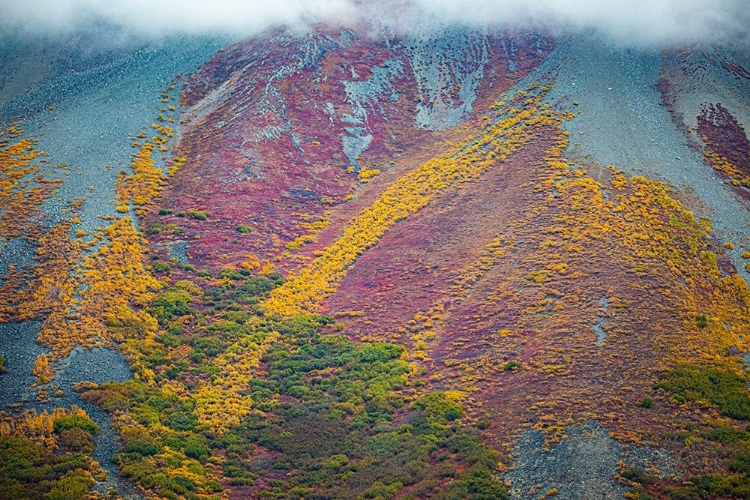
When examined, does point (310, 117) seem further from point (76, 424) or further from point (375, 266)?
point (76, 424)

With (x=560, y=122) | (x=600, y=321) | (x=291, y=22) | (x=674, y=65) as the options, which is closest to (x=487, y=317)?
(x=600, y=321)

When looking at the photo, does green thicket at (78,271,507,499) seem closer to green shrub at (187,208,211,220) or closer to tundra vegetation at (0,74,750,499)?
tundra vegetation at (0,74,750,499)

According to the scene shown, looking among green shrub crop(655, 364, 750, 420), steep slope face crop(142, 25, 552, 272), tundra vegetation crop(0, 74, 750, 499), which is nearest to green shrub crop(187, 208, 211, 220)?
tundra vegetation crop(0, 74, 750, 499)

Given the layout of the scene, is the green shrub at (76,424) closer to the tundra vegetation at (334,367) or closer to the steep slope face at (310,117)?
the tundra vegetation at (334,367)

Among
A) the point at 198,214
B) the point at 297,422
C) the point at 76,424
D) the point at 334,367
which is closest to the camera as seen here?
the point at 76,424

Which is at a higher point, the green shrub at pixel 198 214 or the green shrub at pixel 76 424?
the green shrub at pixel 198 214

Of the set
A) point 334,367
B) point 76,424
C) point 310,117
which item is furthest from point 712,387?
point 310,117

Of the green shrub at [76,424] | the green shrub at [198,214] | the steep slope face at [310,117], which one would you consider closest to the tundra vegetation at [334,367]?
the green shrub at [76,424]

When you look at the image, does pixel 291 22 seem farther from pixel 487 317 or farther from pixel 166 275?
pixel 487 317
